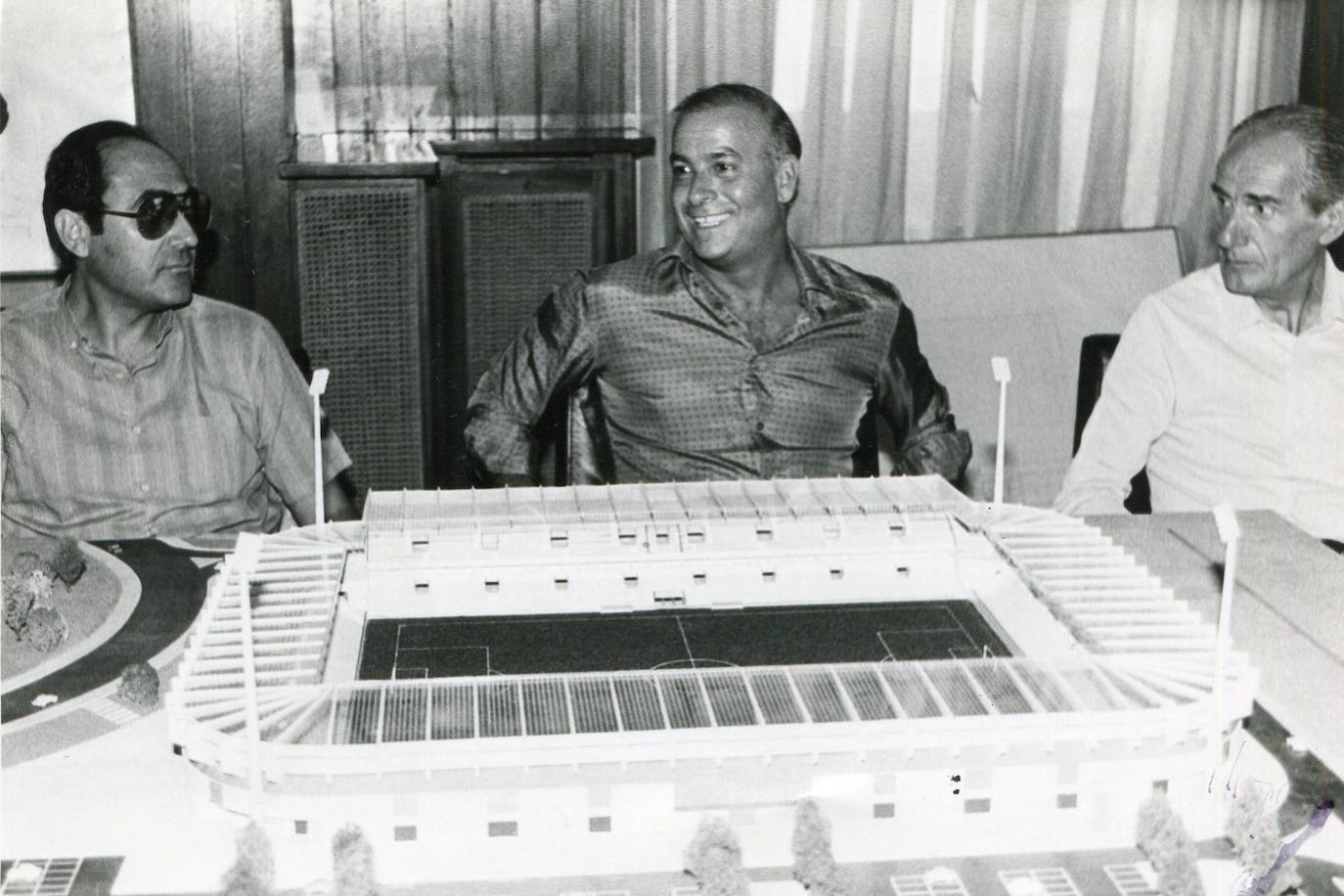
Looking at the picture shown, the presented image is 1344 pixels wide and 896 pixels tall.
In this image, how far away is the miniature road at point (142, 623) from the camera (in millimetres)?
1788

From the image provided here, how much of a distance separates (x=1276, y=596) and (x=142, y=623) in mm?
1519

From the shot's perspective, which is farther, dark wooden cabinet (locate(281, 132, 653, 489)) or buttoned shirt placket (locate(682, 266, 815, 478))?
dark wooden cabinet (locate(281, 132, 653, 489))

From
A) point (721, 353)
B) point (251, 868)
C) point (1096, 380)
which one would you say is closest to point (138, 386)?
point (721, 353)

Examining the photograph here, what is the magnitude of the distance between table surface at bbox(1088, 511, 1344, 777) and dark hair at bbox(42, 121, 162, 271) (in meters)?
1.85

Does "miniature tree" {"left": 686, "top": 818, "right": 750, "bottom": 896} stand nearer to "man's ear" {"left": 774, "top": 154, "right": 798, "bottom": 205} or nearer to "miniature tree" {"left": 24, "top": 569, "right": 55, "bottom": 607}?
"miniature tree" {"left": 24, "top": 569, "right": 55, "bottom": 607}

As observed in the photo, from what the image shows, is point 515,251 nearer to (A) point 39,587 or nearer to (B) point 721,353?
(B) point 721,353

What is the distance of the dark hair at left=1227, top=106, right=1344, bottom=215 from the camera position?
2.85 meters

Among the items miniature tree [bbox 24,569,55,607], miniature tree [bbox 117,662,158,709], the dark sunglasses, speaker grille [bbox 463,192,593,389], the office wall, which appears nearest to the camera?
miniature tree [bbox 117,662,158,709]

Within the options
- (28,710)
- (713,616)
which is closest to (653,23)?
(713,616)

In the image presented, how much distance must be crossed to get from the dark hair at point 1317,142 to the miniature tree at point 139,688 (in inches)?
85.2

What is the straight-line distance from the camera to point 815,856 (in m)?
1.37

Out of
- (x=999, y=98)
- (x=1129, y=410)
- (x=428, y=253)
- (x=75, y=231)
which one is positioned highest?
(x=999, y=98)

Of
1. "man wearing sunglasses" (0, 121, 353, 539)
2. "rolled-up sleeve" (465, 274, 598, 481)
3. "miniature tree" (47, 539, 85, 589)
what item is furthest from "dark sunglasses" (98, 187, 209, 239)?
"miniature tree" (47, 539, 85, 589)

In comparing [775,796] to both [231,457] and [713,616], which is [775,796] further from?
[231,457]
